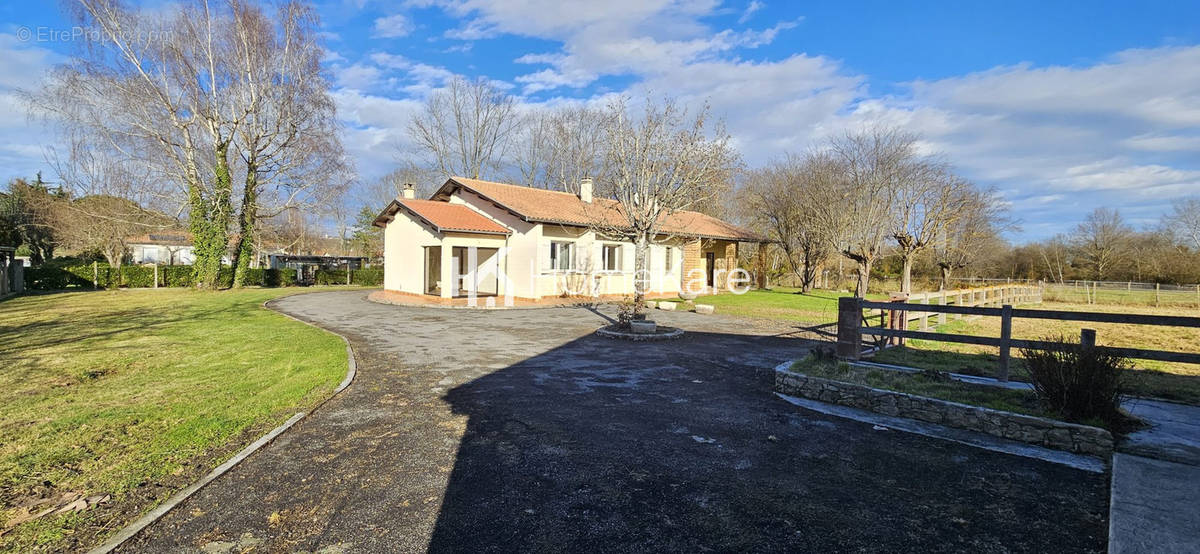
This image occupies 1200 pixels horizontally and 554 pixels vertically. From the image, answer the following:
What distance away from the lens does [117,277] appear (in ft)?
81.7

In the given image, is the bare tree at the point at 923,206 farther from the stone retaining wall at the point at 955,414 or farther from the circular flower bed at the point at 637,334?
the stone retaining wall at the point at 955,414

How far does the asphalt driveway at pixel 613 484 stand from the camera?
10.4 ft

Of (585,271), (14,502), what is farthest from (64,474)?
(585,271)

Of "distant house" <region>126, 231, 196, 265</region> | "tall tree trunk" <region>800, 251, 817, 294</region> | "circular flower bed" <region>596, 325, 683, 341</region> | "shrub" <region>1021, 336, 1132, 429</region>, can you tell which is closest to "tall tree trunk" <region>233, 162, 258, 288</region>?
"circular flower bed" <region>596, 325, 683, 341</region>

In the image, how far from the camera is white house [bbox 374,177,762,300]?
19438 mm

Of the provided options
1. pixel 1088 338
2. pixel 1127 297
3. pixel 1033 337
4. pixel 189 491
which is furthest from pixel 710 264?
pixel 189 491

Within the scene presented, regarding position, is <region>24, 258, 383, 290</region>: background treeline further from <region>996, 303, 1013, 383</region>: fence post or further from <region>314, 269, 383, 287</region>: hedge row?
<region>996, 303, 1013, 383</region>: fence post

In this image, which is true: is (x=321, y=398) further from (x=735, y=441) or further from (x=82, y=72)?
(x=82, y=72)

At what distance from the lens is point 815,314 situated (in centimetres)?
1781

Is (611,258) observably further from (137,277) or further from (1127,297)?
(1127,297)

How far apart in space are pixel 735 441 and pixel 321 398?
15.8ft

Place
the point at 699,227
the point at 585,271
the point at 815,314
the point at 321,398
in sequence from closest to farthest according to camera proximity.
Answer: the point at 321,398, the point at 815,314, the point at 585,271, the point at 699,227

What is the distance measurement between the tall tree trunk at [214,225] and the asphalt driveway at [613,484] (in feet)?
78.7

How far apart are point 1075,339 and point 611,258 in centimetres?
1511
